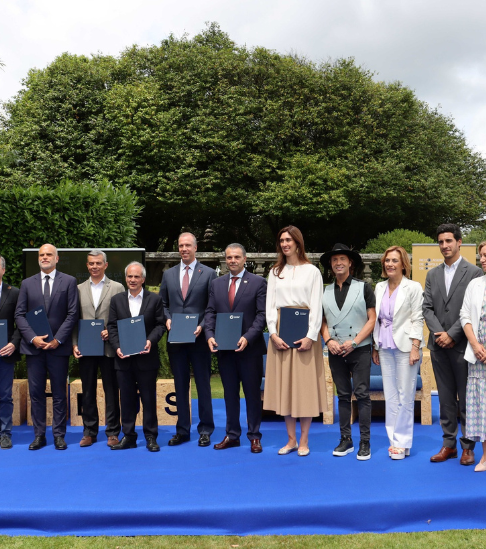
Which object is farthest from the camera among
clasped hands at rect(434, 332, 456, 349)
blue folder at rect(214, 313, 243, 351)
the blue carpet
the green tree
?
the green tree

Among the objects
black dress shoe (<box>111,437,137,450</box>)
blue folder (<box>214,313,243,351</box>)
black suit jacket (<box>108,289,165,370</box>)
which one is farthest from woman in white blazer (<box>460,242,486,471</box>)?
black dress shoe (<box>111,437,137,450</box>)

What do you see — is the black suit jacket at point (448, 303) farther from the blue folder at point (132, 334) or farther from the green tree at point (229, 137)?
the green tree at point (229, 137)

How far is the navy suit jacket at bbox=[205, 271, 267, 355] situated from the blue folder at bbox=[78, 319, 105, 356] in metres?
1.09

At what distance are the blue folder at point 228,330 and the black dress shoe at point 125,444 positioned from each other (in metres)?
1.32

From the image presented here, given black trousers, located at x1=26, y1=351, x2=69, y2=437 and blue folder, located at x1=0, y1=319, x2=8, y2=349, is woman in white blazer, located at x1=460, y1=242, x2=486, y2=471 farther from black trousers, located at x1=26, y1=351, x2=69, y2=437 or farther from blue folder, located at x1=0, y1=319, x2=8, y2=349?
blue folder, located at x1=0, y1=319, x2=8, y2=349

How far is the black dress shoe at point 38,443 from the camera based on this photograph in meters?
5.38

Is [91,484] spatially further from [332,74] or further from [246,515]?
[332,74]

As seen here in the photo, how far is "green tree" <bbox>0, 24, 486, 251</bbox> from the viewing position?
2156 centimetres

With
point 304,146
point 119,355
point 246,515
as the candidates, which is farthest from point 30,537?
point 304,146

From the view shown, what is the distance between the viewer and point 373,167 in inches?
889

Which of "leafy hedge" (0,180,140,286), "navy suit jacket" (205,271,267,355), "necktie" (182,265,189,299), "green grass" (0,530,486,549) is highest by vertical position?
"leafy hedge" (0,180,140,286)

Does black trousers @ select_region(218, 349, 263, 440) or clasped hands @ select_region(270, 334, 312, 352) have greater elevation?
clasped hands @ select_region(270, 334, 312, 352)

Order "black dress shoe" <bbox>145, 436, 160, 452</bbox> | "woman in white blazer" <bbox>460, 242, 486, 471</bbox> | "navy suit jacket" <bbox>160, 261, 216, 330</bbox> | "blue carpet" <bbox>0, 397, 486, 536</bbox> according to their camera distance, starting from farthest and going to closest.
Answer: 1. "navy suit jacket" <bbox>160, 261, 216, 330</bbox>
2. "black dress shoe" <bbox>145, 436, 160, 452</bbox>
3. "woman in white blazer" <bbox>460, 242, 486, 471</bbox>
4. "blue carpet" <bbox>0, 397, 486, 536</bbox>

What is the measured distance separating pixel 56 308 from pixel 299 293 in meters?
2.42
